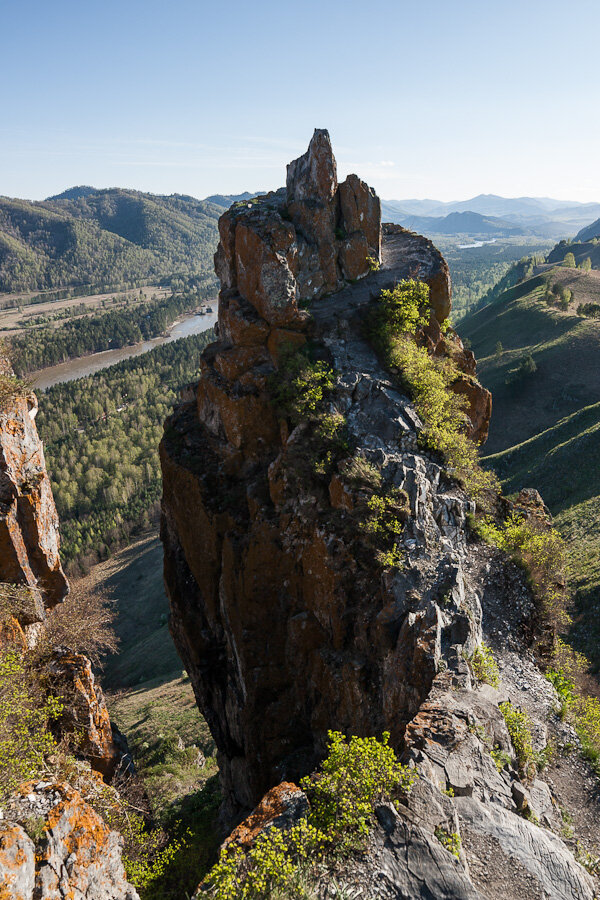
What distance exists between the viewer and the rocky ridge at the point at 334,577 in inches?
436

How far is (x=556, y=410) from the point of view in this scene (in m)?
84.1

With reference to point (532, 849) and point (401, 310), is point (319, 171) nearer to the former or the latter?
point (401, 310)

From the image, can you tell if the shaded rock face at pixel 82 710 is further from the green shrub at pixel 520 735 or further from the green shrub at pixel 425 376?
the green shrub at pixel 425 376

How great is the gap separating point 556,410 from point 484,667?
81323 millimetres

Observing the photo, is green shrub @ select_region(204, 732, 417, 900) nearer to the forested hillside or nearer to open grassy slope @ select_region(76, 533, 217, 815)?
open grassy slope @ select_region(76, 533, 217, 815)

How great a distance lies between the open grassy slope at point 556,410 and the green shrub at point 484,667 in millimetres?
19305

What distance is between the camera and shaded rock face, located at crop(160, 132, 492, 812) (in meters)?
16.4

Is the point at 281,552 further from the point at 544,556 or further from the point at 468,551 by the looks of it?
the point at 544,556

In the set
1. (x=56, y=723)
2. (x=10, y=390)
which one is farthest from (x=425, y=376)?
(x=56, y=723)

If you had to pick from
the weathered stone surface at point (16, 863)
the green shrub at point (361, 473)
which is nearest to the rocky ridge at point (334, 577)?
the green shrub at point (361, 473)

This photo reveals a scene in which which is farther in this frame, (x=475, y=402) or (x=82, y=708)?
(x=475, y=402)

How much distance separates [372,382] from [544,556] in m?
11.0

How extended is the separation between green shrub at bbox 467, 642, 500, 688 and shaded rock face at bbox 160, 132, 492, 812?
448 millimetres

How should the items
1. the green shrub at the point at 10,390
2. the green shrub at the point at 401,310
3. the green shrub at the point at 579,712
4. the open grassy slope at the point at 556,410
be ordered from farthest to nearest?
the open grassy slope at the point at 556,410, the green shrub at the point at 401,310, the green shrub at the point at 10,390, the green shrub at the point at 579,712
